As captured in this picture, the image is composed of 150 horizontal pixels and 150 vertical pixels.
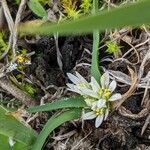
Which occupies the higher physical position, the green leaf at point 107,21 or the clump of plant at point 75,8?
the green leaf at point 107,21

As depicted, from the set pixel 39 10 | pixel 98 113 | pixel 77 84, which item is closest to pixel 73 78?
pixel 77 84

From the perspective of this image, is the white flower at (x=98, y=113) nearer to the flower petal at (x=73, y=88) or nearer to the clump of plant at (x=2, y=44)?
the flower petal at (x=73, y=88)

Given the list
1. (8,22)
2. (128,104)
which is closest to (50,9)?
(8,22)

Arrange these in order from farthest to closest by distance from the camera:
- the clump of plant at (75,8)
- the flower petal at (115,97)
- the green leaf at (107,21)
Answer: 1. the clump of plant at (75,8)
2. the flower petal at (115,97)
3. the green leaf at (107,21)

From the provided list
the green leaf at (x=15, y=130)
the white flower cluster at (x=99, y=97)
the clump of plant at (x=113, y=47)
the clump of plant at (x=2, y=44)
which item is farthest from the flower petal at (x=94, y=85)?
the clump of plant at (x=2, y=44)

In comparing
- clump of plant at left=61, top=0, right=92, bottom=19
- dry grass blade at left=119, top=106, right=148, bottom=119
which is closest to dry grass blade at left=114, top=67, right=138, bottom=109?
dry grass blade at left=119, top=106, right=148, bottom=119

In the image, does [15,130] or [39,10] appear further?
[39,10]

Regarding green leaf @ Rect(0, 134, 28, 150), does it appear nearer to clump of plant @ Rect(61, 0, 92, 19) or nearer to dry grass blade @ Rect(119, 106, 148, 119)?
dry grass blade @ Rect(119, 106, 148, 119)

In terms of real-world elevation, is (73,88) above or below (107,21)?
below

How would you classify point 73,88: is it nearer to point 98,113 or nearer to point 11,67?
point 98,113
